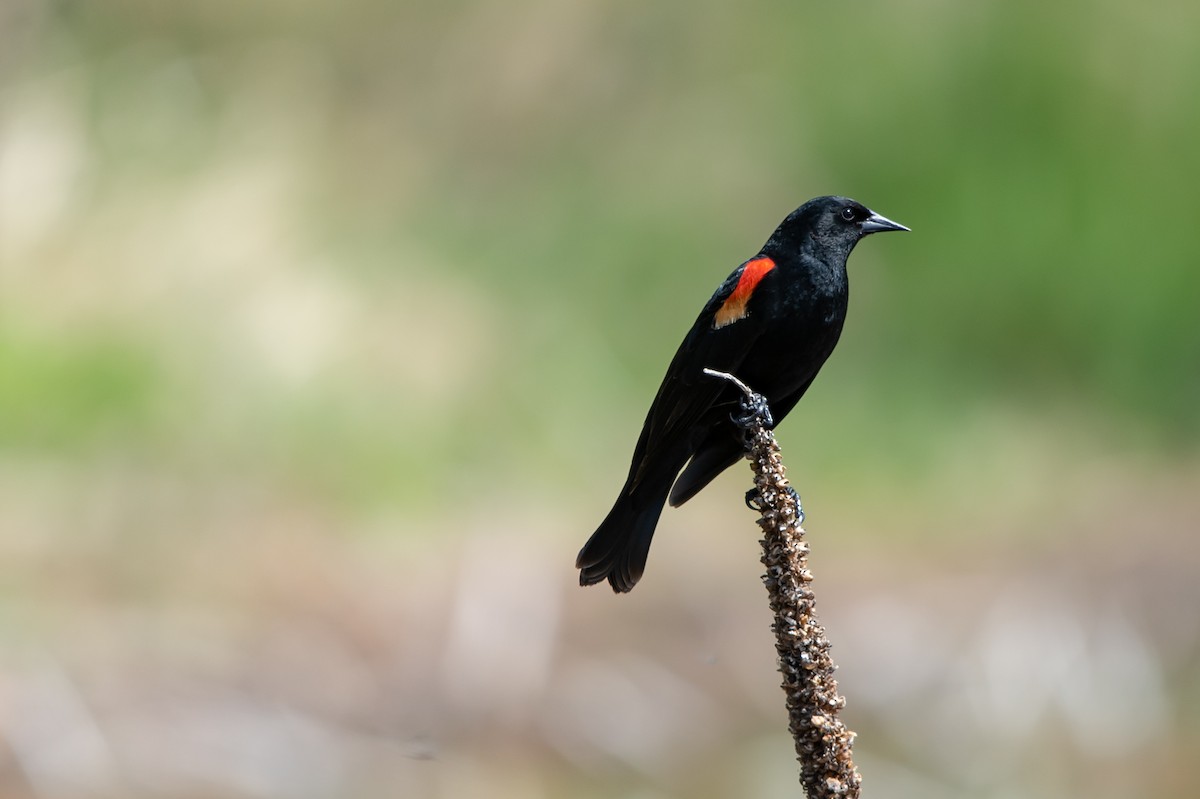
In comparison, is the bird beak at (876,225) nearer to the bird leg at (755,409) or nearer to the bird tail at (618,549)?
the bird leg at (755,409)


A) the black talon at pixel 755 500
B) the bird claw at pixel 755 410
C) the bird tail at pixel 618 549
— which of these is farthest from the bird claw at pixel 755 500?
the bird tail at pixel 618 549

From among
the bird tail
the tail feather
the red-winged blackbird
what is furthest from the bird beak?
the bird tail

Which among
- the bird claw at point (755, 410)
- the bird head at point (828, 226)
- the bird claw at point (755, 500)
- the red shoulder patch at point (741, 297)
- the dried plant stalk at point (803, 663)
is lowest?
the dried plant stalk at point (803, 663)

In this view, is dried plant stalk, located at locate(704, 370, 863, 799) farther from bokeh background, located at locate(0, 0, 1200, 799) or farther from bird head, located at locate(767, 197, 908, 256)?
bokeh background, located at locate(0, 0, 1200, 799)

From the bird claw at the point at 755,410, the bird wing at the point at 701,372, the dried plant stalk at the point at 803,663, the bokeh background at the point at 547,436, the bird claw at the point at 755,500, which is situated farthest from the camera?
the bokeh background at the point at 547,436

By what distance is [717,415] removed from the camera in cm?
464

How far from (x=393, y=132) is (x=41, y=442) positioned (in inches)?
220

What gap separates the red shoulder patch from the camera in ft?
15.3

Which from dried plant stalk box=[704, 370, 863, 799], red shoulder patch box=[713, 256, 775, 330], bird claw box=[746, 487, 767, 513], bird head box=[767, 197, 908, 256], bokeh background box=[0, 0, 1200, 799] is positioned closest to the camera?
dried plant stalk box=[704, 370, 863, 799]

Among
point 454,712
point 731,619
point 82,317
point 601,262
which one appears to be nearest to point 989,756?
point 731,619

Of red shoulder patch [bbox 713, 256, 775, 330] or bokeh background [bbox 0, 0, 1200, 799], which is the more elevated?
bokeh background [bbox 0, 0, 1200, 799]

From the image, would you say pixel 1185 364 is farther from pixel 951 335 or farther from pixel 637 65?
pixel 637 65

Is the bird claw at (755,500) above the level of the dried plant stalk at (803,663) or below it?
above

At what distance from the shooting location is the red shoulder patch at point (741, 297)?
4.68m
